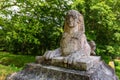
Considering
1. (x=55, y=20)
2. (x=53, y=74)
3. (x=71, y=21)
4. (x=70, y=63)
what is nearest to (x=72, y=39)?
(x=71, y=21)

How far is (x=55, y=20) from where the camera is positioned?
1066 cm

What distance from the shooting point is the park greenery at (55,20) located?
336 inches

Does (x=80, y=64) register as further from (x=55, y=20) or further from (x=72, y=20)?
(x=55, y=20)

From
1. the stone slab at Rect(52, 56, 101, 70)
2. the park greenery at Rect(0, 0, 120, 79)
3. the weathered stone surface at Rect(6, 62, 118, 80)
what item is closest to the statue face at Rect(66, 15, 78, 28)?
the stone slab at Rect(52, 56, 101, 70)

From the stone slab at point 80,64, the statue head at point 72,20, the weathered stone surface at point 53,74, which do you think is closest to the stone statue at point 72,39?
the statue head at point 72,20

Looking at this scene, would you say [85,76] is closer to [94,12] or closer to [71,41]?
[71,41]

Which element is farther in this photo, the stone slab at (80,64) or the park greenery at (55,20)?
the park greenery at (55,20)

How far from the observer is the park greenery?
8.52 metres

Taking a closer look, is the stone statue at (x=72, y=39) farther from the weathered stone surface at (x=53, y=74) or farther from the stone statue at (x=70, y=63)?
the weathered stone surface at (x=53, y=74)

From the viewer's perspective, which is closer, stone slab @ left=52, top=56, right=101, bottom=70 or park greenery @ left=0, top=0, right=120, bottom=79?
stone slab @ left=52, top=56, right=101, bottom=70

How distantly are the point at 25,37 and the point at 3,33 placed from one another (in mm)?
1050

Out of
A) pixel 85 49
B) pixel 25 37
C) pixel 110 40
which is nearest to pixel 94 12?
pixel 110 40

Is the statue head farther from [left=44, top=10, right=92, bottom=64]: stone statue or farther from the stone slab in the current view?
the stone slab

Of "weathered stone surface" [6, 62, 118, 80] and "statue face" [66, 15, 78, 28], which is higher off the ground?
"statue face" [66, 15, 78, 28]
